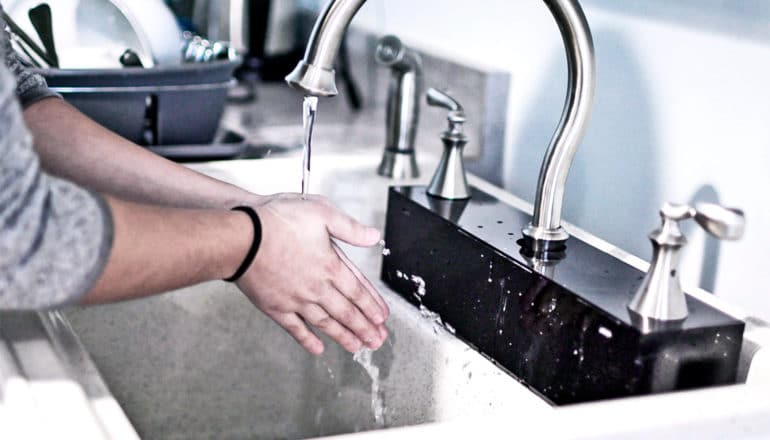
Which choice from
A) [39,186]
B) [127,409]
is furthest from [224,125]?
[39,186]

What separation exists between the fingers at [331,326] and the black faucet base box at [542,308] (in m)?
0.14

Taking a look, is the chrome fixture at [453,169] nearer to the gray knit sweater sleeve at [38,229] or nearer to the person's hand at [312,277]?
the person's hand at [312,277]

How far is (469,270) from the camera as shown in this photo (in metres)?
1.05

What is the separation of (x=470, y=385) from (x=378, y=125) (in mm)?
849

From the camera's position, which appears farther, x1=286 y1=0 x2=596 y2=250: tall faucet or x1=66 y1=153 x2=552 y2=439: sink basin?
x1=66 y1=153 x2=552 y2=439: sink basin

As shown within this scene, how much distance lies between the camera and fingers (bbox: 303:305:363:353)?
95 cm

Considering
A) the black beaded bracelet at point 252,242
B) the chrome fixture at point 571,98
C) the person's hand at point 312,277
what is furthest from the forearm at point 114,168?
the chrome fixture at point 571,98

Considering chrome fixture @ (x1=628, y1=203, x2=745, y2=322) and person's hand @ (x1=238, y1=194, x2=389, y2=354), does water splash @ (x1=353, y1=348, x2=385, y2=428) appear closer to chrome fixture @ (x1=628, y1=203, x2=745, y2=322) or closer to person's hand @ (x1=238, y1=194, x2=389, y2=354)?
person's hand @ (x1=238, y1=194, x2=389, y2=354)

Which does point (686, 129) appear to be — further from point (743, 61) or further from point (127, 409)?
point (127, 409)

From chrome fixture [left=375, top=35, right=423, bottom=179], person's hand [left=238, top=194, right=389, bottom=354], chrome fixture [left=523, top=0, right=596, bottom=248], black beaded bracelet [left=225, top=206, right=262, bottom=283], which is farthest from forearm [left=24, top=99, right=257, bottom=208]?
chrome fixture [left=375, top=35, right=423, bottom=179]

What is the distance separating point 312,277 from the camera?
3.01 ft

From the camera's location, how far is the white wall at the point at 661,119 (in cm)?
103

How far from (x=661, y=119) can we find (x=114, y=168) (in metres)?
0.60

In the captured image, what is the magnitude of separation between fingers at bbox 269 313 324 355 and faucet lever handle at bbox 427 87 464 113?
0.35 meters
